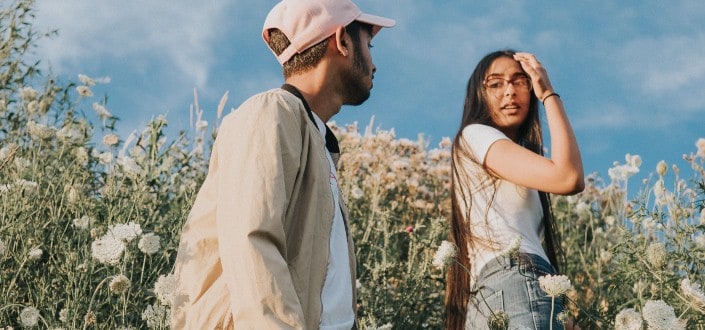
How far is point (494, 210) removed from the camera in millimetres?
2754

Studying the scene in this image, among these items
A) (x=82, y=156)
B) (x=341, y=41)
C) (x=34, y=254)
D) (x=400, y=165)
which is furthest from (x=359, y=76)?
(x=400, y=165)

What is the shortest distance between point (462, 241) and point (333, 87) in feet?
2.54

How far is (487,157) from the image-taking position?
2811mm

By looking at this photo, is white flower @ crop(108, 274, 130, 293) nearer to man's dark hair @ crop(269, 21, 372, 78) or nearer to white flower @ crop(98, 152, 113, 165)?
man's dark hair @ crop(269, 21, 372, 78)

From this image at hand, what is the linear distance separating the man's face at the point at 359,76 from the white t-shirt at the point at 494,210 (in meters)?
0.58

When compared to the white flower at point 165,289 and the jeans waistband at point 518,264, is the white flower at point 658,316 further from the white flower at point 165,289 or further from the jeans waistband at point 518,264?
the white flower at point 165,289

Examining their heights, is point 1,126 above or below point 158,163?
above

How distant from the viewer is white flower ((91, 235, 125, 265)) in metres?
3.05

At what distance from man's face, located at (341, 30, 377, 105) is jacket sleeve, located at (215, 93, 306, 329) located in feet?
1.14

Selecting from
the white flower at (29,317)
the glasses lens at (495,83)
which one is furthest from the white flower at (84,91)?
the glasses lens at (495,83)

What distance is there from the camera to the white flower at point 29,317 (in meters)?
3.29

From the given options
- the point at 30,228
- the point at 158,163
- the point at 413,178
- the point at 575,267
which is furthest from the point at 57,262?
the point at 575,267

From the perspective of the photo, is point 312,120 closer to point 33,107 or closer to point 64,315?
point 64,315

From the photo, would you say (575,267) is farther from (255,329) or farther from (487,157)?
(255,329)
